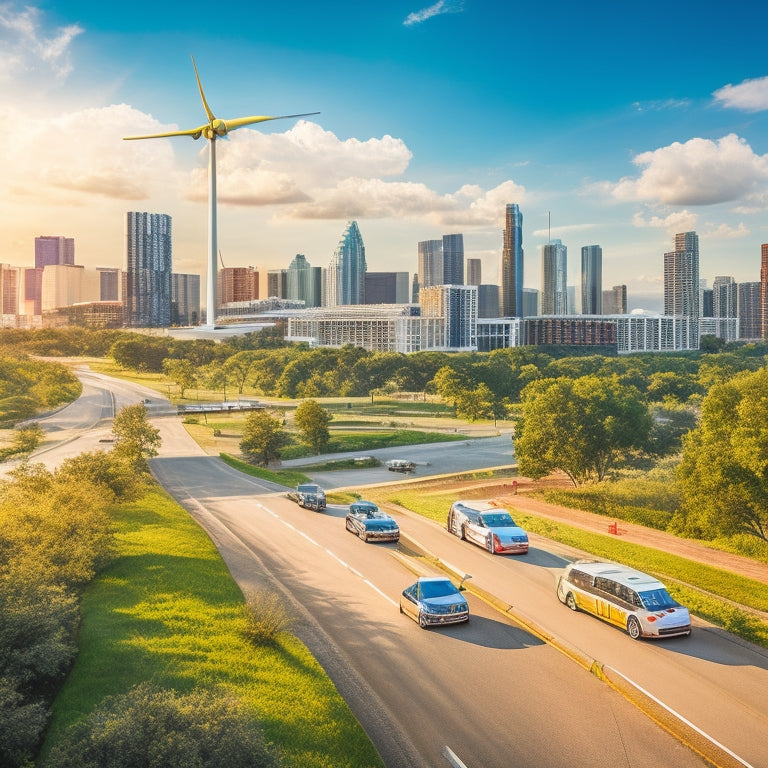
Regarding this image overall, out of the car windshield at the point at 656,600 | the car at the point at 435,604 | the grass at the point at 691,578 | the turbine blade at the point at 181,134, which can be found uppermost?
the turbine blade at the point at 181,134

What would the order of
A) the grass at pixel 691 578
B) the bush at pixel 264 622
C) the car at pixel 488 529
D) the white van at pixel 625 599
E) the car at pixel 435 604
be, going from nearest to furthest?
the bush at pixel 264 622, the white van at pixel 625 599, the car at pixel 435 604, the grass at pixel 691 578, the car at pixel 488 529

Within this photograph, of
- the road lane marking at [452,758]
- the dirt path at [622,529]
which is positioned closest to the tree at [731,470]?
the dirt path at [622,529]

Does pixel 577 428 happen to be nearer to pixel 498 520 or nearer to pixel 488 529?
pixel 498 520

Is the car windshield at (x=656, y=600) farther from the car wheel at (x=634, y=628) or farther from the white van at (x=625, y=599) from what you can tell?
the car wheel at (x=634, y=628)

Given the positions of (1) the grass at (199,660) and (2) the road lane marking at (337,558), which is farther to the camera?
(2) the road lane marking at (337,558)

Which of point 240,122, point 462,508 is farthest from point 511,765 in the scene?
point 240,122

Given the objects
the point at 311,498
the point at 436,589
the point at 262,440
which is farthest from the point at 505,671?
the point at 262,440
